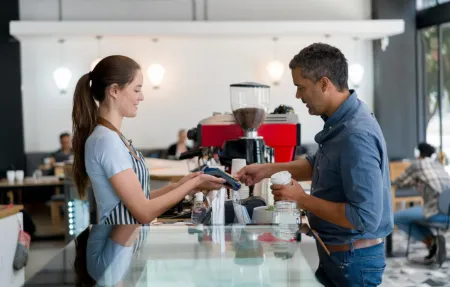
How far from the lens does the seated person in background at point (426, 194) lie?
21.8 ft

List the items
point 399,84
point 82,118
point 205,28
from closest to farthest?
point 82,118
point 205,28
point 399,84

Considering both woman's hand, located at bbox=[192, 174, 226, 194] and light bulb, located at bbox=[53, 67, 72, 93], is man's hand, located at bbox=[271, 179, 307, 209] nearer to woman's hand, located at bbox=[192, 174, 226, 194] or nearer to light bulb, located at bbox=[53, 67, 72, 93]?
woman's hand, located at bbox=[192, 174, 226, 194]

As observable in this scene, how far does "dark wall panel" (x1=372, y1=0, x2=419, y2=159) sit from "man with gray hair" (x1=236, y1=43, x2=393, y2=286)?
9.65 metres

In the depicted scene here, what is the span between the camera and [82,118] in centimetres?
253

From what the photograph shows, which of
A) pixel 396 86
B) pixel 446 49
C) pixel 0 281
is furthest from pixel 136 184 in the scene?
pixel 396 86

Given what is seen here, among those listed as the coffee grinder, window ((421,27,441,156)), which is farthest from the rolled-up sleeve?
window ((421,27,441,156))

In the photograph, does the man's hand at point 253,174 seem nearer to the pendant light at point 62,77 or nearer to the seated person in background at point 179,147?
the seated person in background at point 179,147

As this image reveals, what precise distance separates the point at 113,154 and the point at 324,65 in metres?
0.85

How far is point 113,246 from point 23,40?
999 centimetres

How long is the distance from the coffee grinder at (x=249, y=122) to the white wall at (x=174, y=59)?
7996 mm

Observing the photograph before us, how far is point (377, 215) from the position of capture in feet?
7.02

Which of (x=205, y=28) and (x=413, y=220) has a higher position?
(x=205, y=28)

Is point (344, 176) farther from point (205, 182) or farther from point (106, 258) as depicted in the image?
point (106, 258)

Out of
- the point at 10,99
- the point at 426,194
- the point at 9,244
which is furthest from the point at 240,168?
the point at 10,99
